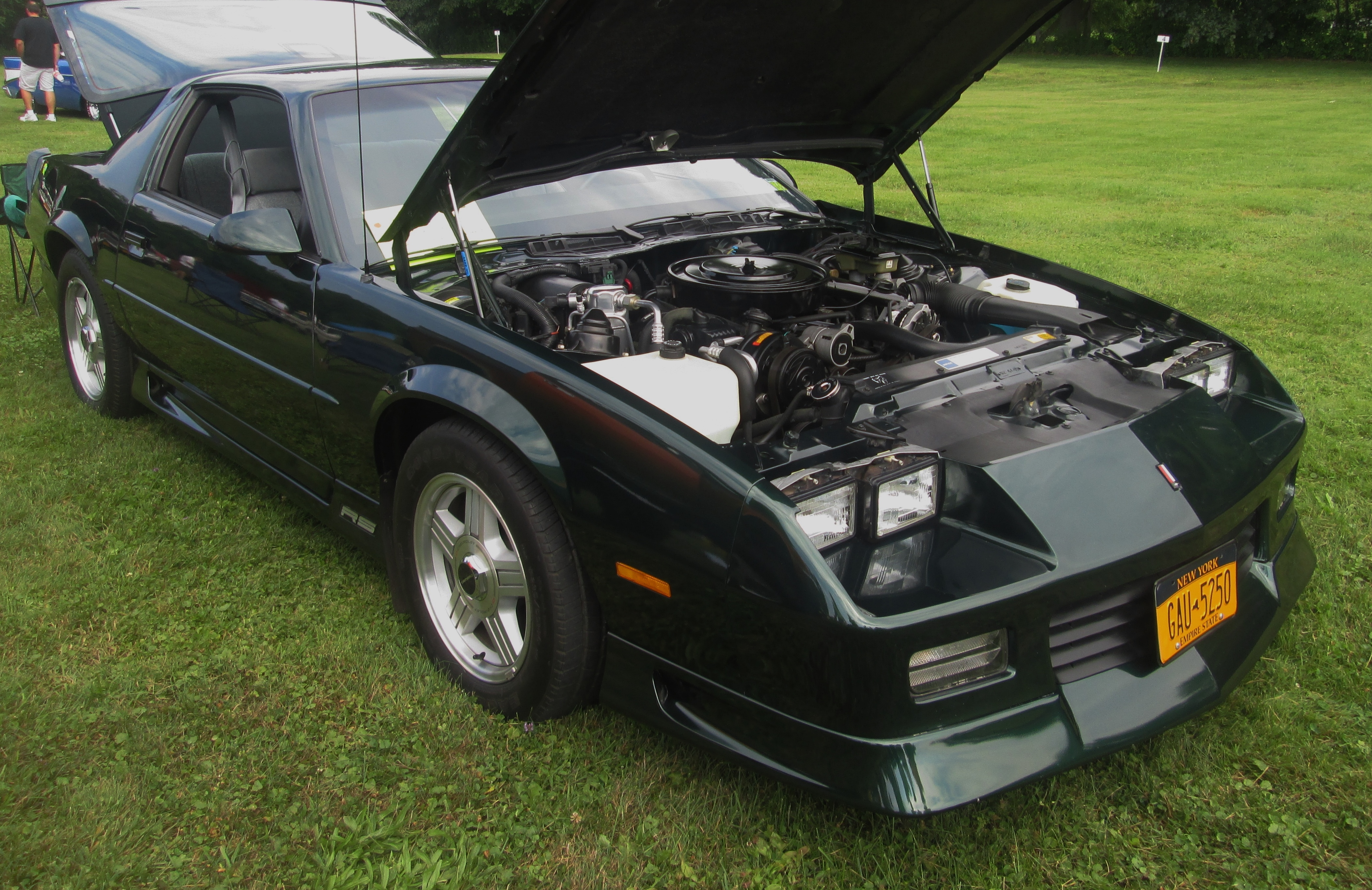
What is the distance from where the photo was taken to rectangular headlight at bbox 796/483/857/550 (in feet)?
6.16

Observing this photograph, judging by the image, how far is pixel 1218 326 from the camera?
18.1ft

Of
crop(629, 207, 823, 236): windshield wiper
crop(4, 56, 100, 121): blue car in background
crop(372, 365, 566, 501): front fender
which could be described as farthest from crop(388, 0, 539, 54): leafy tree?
crop(372, 365, 566, 501): front fender

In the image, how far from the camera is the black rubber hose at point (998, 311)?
2883mm

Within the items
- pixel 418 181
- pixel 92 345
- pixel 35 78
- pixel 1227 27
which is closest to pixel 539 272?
pixel 418 181

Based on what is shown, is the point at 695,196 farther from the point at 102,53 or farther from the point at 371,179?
the point at 102,53

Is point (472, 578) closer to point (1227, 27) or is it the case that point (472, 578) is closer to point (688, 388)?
point (688, 388)

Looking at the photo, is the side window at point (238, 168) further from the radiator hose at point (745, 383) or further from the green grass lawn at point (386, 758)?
the radiator hose at point (745, 383)

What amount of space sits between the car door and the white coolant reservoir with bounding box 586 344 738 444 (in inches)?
38.2

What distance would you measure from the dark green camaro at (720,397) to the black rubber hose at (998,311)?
1 centimetres

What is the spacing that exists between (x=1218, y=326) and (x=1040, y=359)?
3.74 metres

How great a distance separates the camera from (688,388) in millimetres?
2293

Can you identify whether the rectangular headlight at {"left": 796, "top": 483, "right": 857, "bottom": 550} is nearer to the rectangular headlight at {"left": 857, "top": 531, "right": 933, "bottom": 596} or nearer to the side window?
the rectangular headlight at {"left": 857, "top": 531, "right": 933, "bottom": 596}

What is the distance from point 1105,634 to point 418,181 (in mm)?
1984

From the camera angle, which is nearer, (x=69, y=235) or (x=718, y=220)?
(x=718, y=220)
